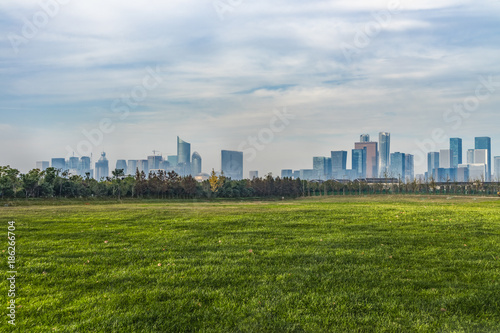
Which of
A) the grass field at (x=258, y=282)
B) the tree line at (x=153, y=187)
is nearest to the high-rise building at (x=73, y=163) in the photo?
the tree line at (x=153, y=187)

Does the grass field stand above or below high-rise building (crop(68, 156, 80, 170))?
below

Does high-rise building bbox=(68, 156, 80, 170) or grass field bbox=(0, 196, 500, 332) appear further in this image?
high-rise building bbox=(68, 156, 80, 170)

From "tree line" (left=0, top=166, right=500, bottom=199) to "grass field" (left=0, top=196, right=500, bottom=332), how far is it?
2086 inches

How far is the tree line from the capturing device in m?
59.8

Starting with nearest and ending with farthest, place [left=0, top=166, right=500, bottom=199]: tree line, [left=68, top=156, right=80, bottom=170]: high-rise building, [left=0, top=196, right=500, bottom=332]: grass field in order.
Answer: [left=0, top=196, right=500, bottom=332]: grass field, [left=0, top=166, right=500, bottom=199]: tree line, [left=68, top=156, right=80, bottom=170]: high-rise building

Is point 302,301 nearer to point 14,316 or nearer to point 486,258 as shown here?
point 14,316

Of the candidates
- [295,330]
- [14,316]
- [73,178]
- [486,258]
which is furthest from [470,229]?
[73,178]

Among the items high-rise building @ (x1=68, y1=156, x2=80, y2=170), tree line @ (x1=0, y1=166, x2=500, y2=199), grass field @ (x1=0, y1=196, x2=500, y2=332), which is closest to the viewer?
grass field @ (x1=0, y1=196, x2=500, y2=332)

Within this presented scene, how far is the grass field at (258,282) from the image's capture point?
592cm

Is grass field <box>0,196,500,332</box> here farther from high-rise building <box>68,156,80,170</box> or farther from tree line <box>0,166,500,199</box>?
high-rise building <box>68,156,80,170</box>

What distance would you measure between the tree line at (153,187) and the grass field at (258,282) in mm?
52977

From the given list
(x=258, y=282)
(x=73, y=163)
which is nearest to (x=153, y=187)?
(x=258, y=282)

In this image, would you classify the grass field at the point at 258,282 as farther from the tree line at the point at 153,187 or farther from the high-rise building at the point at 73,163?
the high-rise building at the point at 73,163

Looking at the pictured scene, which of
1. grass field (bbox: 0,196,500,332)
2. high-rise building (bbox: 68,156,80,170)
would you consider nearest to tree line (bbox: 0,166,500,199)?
grass field (bbox: 0,196,500,332)
